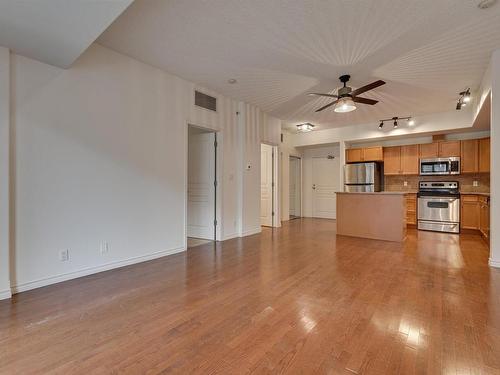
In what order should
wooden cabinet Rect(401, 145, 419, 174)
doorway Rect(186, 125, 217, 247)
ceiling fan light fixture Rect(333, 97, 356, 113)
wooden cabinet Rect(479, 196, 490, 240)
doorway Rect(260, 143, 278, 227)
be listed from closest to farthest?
1. ceiling fan light fixture Rect(333, 97, 356, 113)
2. wooden cabinet Rect(479, 196, 490, 240)
3. doorway Rect(186, 125, 217, 247)
4. wooden cabinet Rect(401, 145, 419, 174)
5. doorway Rect(260, 143, 278, 227)

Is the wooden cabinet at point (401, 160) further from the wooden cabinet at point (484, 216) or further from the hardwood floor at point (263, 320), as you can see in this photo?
the hardwood floor at point (263, 320)

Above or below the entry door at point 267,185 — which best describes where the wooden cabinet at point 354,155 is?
above

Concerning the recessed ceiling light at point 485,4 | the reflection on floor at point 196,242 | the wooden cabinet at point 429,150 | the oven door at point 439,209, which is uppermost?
the recessed ceiling light at point 485,4

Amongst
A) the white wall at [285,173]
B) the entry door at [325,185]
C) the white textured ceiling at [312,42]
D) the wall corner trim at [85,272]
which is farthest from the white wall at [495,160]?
the entry door at [325,185]

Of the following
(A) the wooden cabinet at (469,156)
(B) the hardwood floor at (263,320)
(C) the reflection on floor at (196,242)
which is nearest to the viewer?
(B) the hardwood floor at (263,320)

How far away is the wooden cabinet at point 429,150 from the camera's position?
6418mm

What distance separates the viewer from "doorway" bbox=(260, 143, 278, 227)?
22.3 ft

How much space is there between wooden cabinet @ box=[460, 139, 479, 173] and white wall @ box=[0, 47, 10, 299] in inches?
322

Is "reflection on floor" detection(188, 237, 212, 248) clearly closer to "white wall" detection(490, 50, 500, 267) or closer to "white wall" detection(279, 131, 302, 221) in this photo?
"white wall" detection(279, 131, 302, 221)

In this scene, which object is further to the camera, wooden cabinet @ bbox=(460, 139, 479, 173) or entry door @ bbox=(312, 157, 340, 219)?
entry door @ bbox=(312, 157, 340, 219)

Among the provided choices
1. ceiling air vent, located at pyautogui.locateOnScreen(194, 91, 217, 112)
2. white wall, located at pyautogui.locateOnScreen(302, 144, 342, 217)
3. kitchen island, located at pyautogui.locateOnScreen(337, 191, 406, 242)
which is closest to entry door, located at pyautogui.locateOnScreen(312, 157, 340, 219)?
white wall, located at pyautogui.locateOnScreen(302, 144, 342, 217)

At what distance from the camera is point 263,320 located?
6.88ft

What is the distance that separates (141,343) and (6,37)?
286 cm

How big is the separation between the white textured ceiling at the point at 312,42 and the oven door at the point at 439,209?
2.53 metres
